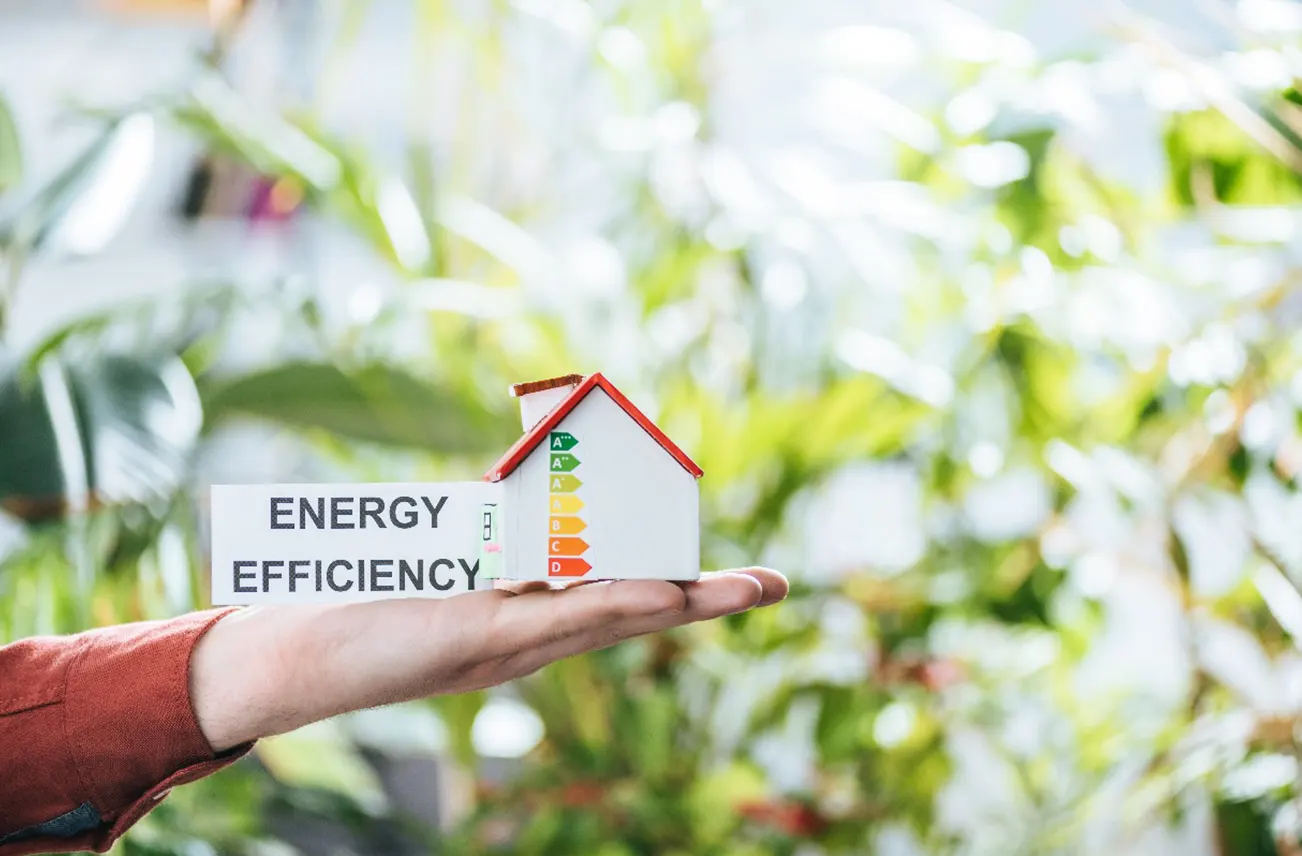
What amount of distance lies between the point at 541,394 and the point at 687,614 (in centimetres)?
13

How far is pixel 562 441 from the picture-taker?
48 cm

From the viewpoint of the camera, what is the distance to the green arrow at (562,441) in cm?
48

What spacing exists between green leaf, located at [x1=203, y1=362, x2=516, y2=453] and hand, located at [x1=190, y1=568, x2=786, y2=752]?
0.28 m

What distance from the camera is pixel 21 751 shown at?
46 centimetres

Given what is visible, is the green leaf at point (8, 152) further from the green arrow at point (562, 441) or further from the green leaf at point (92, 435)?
the green arrow at point (562, 441)

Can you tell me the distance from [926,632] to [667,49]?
57 cm

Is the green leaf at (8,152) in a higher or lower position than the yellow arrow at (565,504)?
higher

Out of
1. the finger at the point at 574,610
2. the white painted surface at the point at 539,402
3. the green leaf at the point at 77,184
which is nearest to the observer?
the finger at the point at 574,610

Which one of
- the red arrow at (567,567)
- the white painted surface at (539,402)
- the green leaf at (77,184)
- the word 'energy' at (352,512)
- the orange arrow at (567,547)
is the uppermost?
the green leaf at (77,184)

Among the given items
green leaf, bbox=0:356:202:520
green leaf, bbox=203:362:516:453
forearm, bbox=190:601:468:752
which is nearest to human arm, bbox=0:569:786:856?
forearm, bbox=190:601:468:752

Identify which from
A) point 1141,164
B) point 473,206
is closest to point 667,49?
point 473,206

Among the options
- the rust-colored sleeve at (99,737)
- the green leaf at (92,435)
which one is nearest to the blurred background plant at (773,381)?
the green leaf at (92,435)

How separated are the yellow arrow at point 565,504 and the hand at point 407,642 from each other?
40 mm

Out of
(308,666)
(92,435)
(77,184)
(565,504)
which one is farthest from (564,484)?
(77,184)
